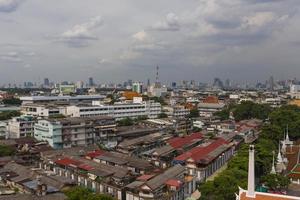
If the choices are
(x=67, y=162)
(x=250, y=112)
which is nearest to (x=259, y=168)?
(x=67, y=162)

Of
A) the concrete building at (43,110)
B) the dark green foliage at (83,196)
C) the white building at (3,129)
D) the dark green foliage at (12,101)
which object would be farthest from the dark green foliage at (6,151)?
the dark green foliage at (12,101)

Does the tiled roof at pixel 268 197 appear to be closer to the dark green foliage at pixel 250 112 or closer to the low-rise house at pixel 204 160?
the low-rise house at pixel 204 160

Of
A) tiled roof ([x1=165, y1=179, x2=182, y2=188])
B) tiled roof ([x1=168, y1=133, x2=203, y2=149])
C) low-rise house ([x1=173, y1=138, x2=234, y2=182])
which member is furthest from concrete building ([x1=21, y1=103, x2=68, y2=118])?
tiled roof ([x1=165, y1=179, x2=182, y2=188])

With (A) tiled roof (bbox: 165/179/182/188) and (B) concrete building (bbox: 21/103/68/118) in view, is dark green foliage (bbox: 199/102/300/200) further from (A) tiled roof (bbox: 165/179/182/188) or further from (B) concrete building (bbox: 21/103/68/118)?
(B) concrete building (bbox: 21/103/68/118)

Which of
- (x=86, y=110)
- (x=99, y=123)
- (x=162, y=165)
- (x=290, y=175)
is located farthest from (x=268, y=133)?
(x=86, y=110)

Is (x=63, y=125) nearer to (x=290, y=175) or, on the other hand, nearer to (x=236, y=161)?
(x=236, y=161)

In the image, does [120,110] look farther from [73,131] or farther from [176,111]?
[73,131]
